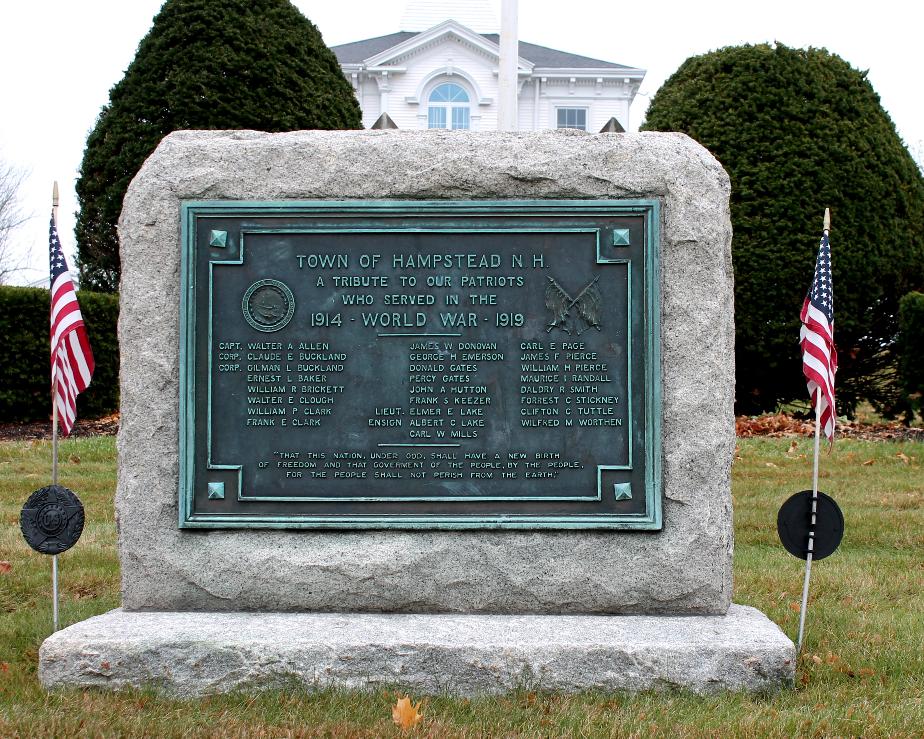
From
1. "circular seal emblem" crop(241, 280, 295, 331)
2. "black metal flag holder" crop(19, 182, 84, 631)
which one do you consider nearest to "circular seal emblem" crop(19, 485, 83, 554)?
"black metal flag holder" crop(19, 182, 84, 631)

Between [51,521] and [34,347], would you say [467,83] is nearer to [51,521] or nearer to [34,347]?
[34,347]

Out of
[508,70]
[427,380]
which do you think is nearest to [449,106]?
[508,70]

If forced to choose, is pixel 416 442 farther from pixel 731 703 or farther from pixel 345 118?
pixel 345 118

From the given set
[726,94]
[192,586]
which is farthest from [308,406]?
[726,94]

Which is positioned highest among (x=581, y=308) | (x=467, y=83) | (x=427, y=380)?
(x=467, y=83)

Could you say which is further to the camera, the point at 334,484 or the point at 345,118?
the point at 345,118

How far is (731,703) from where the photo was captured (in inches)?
157

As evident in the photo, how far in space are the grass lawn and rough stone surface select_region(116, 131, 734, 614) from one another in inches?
20.8

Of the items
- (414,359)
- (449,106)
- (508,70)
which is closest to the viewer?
(414,359)

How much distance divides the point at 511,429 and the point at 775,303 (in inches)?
325

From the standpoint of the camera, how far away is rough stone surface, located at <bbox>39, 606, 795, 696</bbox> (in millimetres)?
4113

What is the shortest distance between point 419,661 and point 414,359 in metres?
1.31

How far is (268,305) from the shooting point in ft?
15.2

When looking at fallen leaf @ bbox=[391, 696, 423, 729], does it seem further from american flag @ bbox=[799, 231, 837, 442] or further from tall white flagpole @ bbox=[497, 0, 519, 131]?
tall white flagpole @ bbox=[497, 0, 519, 131]
